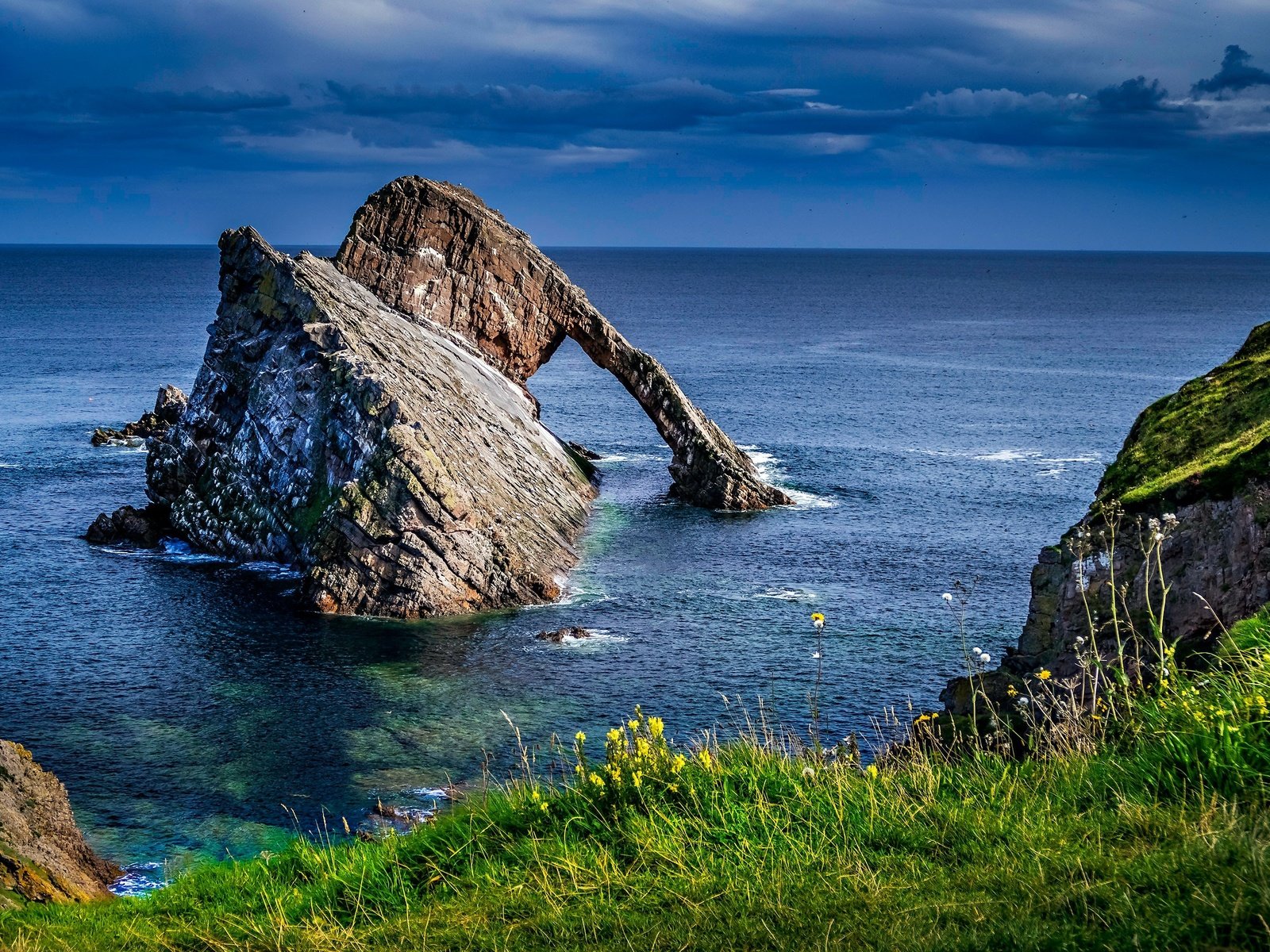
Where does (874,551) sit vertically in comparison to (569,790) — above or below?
below

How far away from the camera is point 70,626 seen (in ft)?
155

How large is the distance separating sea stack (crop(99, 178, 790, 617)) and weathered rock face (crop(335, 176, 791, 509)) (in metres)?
0.11

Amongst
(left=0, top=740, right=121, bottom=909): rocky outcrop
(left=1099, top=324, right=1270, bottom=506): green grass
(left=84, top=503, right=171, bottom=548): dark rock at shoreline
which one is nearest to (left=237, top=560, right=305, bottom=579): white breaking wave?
(left=84, top=503, right=171, bottom=548): dark rock at shoreline

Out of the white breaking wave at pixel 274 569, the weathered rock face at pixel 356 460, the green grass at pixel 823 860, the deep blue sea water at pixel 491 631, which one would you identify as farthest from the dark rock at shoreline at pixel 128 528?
the green grass at pixel 823 860

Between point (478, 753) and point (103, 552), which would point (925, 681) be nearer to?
point (478, 753)

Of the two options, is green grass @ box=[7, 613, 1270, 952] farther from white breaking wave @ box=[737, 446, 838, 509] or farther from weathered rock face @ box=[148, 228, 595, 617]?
white breaking wave @ box=[737, 446, 838, 509]

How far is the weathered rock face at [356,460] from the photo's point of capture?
164ft

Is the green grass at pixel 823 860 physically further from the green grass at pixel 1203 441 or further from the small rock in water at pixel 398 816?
the small rock in water at pixel 398 816

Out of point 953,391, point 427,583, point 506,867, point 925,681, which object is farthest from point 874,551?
point 953,391

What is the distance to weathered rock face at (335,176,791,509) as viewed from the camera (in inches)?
2766

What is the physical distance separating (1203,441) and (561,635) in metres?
25.8

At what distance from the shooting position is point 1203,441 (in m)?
27.0

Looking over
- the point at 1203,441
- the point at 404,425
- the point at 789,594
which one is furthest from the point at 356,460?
the point at 1203,441

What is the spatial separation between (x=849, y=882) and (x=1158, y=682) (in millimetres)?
4357
